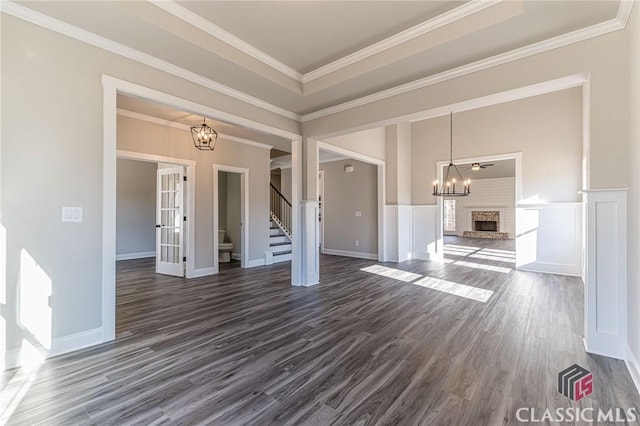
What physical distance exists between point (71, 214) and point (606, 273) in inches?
183

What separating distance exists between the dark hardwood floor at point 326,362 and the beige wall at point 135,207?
418 centimetres

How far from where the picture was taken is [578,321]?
319 cm

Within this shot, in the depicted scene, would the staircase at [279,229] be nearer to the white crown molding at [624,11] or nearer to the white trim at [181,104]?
the white trim at [181,104]

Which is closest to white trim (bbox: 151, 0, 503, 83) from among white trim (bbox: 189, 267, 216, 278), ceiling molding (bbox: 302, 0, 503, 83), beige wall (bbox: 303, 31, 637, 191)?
ceiling molding (bbox: 302, 0, 503, 83)

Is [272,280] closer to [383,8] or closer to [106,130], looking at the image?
[106,130]

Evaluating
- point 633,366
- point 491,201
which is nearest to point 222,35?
point 633,366

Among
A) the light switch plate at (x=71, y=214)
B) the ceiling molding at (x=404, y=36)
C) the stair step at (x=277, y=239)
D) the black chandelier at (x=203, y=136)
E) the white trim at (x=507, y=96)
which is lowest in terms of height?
the stair step at (x=277, y=239)

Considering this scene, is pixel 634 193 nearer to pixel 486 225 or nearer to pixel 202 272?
pixel 202 272

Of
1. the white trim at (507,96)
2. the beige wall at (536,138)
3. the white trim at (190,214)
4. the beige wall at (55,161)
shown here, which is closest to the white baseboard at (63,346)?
the beige wall at (55,161)

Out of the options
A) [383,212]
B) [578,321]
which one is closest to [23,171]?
[578,321]

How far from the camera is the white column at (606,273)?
232 cm

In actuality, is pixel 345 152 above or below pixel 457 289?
above

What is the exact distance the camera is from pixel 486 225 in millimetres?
13523

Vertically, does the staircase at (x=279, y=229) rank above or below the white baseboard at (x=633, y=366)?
above
